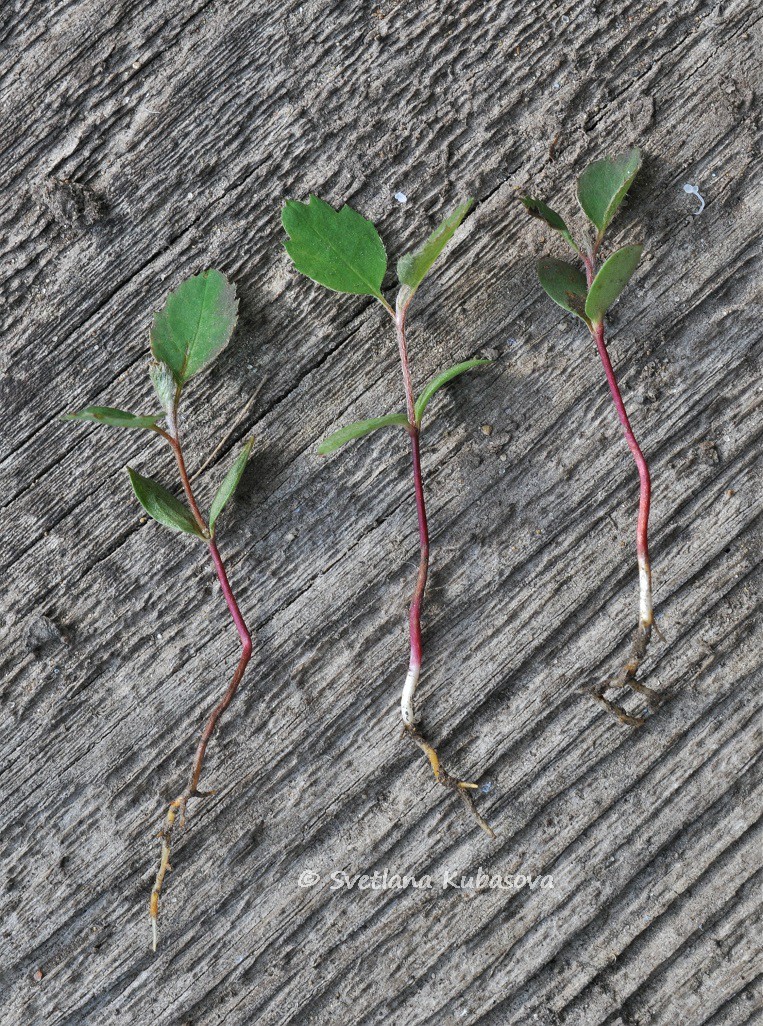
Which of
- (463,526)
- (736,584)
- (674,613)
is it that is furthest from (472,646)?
(736,584)

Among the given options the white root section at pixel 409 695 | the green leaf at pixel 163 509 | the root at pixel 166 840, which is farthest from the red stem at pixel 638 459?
the root at pixel 166 840

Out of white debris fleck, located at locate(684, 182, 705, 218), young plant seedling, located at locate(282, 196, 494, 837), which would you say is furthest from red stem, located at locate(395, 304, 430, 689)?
white debris fleck, located at locate(684, 182, 705, 218)

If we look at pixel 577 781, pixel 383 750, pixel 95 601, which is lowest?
pixel 577 781

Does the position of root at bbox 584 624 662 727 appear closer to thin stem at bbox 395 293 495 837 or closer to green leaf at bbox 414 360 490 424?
thin stem at bbox 395 293 495 837

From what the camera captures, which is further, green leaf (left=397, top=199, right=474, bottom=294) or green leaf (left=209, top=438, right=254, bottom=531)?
green leaf (left=209, top=438, right=254, bottom=531)

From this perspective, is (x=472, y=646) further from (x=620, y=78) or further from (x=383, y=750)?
(x=620, y=78)

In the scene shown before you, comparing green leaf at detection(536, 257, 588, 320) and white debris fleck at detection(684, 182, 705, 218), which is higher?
green leaf at detection(536, 257, 588, 320)
